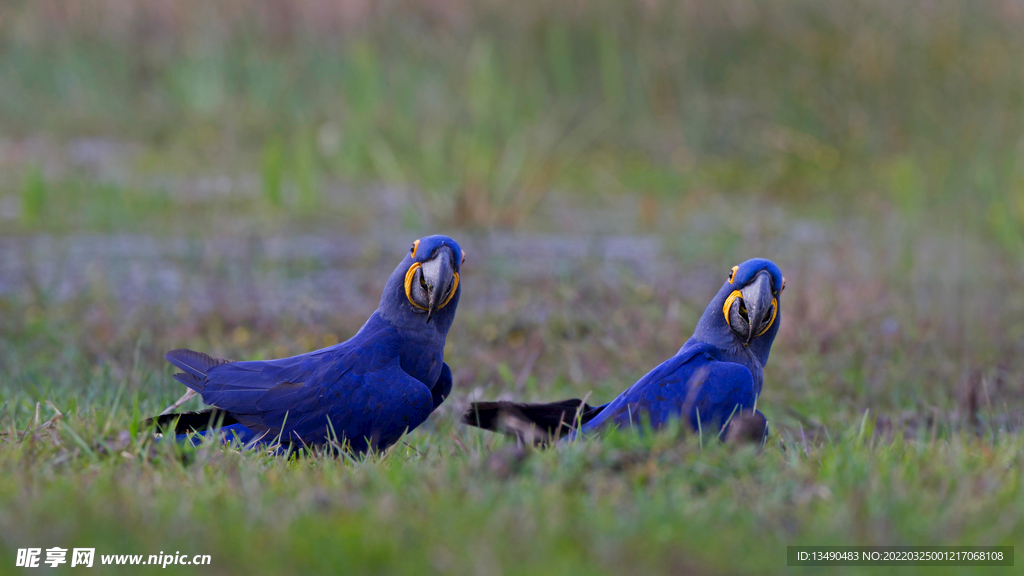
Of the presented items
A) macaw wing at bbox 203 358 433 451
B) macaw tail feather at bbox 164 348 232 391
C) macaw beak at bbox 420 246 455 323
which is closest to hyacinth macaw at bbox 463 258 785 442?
macaw wing at bbox 203 358 433 451

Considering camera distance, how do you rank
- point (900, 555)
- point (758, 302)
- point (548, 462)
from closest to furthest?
point (900, 555), point (548, 462), point (758, 302)

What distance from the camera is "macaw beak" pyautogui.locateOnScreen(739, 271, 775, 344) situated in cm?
339

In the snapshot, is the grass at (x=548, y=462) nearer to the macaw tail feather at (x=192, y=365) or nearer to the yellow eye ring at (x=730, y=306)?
the macaw tail feather at (x=192, y=365)

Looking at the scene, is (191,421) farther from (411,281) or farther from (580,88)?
(580,88)

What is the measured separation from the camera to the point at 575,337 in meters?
5.68

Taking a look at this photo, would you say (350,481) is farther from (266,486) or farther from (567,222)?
(567,222)

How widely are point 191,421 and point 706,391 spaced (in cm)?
179

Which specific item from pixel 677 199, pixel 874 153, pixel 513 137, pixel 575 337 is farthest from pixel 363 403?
pixel 874 153

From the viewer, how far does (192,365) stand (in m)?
3.54


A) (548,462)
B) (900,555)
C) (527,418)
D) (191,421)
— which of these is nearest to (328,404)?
(191,421)

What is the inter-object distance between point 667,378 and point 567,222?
5379 millimetres

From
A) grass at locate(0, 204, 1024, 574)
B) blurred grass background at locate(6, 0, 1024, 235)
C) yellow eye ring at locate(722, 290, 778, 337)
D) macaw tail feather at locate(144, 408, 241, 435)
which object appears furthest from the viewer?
blurred grass background at locate(6, 0, 1024, 235)

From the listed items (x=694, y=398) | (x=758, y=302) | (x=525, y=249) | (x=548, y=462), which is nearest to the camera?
(x=548, y=462)

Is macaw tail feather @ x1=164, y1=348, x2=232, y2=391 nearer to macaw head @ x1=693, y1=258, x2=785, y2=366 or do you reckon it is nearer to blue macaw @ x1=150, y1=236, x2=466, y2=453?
blue macaw @ x1=150, y1=236, x2=466, y2=453
